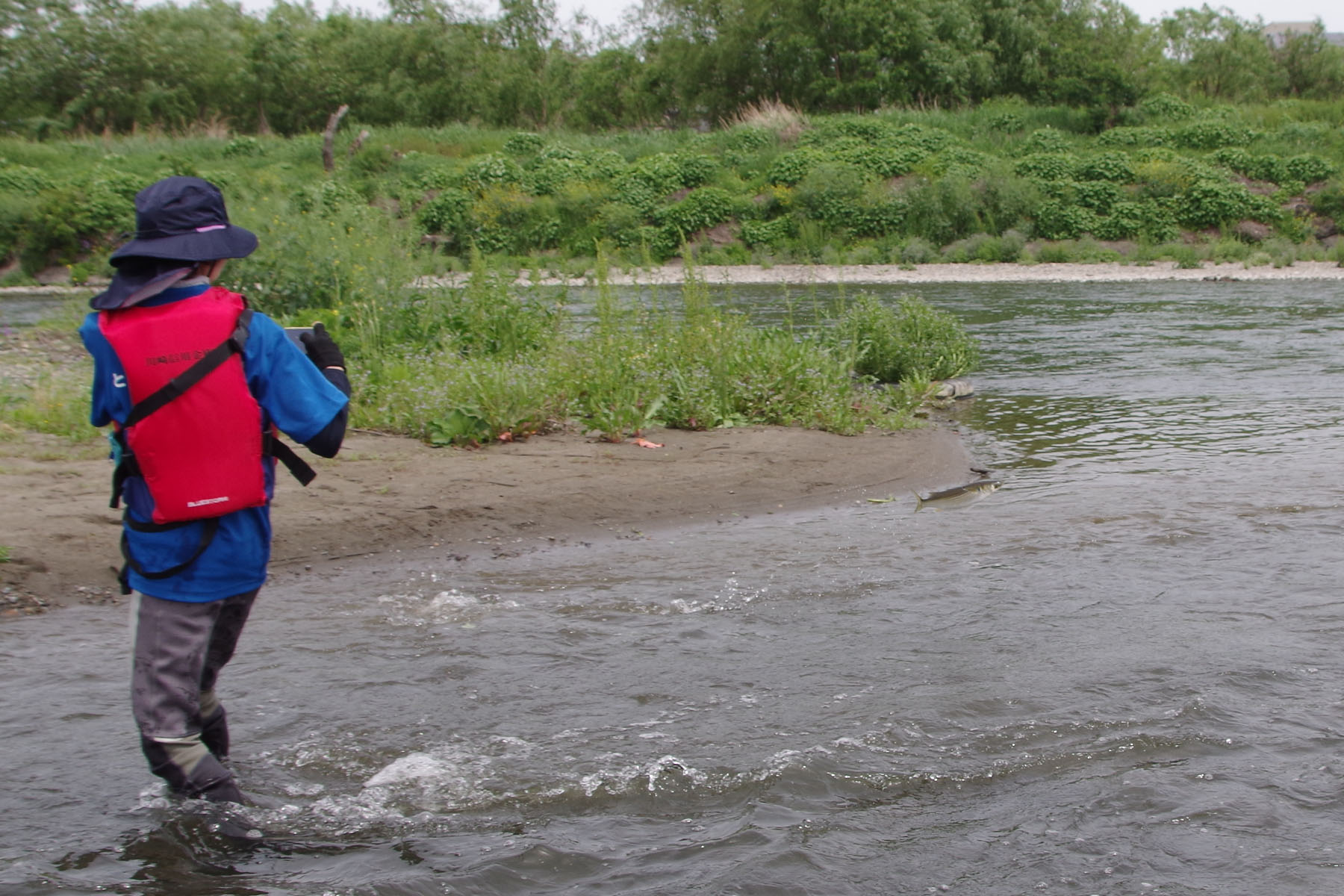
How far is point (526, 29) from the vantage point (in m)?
60.8

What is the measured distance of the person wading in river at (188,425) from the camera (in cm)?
315

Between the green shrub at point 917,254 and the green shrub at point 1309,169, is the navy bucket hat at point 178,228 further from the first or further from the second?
the green shrub at point 1309,169

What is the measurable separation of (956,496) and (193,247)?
6.08 metres

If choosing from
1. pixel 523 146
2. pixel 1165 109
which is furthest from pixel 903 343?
pixel 1165 109

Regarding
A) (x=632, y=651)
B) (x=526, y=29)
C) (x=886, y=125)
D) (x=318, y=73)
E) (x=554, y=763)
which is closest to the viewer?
(x=554, y=763)

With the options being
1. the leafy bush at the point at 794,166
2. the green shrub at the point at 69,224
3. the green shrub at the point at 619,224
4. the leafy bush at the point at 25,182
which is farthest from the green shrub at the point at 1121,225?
the leafy bush at the point at 25,182

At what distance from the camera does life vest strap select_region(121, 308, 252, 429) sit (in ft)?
10.3

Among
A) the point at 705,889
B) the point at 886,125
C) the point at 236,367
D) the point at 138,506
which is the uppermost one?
the point at 886,125

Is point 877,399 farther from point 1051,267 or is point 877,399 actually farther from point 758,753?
point 1051,267

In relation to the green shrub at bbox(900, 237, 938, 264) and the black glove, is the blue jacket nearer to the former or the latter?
the black glove

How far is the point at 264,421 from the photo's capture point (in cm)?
336

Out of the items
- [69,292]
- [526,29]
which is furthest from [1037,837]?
[526,29]

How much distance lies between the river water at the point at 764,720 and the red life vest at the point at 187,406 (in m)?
1.13

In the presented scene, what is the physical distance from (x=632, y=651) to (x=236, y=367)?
2530 mm
